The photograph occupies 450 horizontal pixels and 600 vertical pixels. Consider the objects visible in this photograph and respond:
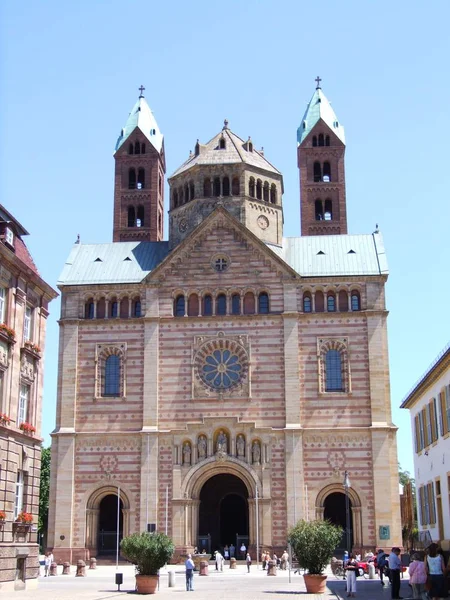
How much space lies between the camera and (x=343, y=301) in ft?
203

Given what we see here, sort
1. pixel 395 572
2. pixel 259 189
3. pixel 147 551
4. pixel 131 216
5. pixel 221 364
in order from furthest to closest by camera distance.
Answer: pixel 131 216 → pixel 259 189 → pixel 221 364 → pixel 147 551 → pixel 395 572

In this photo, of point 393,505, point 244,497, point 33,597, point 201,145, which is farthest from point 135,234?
point 33,597

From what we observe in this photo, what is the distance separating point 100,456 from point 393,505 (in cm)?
1972

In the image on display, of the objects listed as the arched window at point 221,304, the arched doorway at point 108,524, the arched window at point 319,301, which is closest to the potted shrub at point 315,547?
the arched doorway at point 108,524

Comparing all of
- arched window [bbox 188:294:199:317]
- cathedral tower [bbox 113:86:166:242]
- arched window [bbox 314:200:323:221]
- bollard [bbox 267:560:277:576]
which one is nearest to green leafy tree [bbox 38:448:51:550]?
cathedral tower [bbox 113:86:166:242]

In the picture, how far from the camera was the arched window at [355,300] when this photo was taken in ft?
202

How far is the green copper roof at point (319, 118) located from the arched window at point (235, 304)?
2427 centimetres

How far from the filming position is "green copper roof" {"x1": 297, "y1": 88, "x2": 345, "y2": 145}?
81500 millimetres

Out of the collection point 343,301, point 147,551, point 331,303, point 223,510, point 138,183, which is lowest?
point 147,551

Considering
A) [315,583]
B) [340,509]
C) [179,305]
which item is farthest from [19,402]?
[340,509]

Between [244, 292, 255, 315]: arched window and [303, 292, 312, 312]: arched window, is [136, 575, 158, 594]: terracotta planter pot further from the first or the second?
[303, 292, 312, 312]: arched window

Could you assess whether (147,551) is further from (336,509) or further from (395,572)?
(336,509)

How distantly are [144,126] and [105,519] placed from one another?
36916mm

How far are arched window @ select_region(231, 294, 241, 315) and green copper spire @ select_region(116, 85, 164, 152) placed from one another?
23258 millimetres
